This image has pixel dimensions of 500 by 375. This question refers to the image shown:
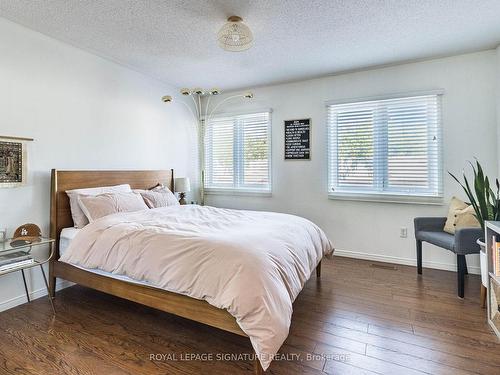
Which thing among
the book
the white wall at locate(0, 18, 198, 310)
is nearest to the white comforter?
the book

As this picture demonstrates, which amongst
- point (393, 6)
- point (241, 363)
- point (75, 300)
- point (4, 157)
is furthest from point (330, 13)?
point (75, 300)

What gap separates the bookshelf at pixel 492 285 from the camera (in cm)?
190

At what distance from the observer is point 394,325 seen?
2.05 m

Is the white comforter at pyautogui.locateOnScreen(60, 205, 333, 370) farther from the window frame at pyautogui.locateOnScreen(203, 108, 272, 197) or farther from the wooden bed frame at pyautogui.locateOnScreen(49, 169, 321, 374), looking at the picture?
the window frame at pyautogui.locateOnScreen(203, 108, 272, 197)

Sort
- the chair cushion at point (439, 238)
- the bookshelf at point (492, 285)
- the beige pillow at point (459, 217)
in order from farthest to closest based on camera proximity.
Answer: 1. the beige pillow at point (459, 217)
2. the chair cushion at point (439, 238)
3. the bookshelf at point (492, 285)

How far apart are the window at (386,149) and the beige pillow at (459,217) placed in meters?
0.31

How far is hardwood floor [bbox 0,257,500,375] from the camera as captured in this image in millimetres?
1637

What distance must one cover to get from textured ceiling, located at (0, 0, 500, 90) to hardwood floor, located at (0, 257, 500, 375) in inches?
99.3

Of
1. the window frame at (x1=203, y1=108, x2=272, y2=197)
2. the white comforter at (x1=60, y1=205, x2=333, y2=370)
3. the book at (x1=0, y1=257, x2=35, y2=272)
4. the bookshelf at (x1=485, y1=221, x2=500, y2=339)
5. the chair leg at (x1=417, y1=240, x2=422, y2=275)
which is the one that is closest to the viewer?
the white comforter at (x1=60, y1=205, x2=333, y2=370)

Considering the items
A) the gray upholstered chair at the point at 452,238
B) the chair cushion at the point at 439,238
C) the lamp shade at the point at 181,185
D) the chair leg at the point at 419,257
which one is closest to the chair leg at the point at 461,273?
the gray upholstered chair at the point at 452,238

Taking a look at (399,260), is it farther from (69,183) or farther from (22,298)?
(22,298)

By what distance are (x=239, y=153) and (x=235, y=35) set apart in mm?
2233

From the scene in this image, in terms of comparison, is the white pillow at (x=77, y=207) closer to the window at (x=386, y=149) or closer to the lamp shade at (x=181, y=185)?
the lamp shade at (x=181, y=185)

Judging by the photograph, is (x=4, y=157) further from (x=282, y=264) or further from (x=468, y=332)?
(x=468, y=332)
